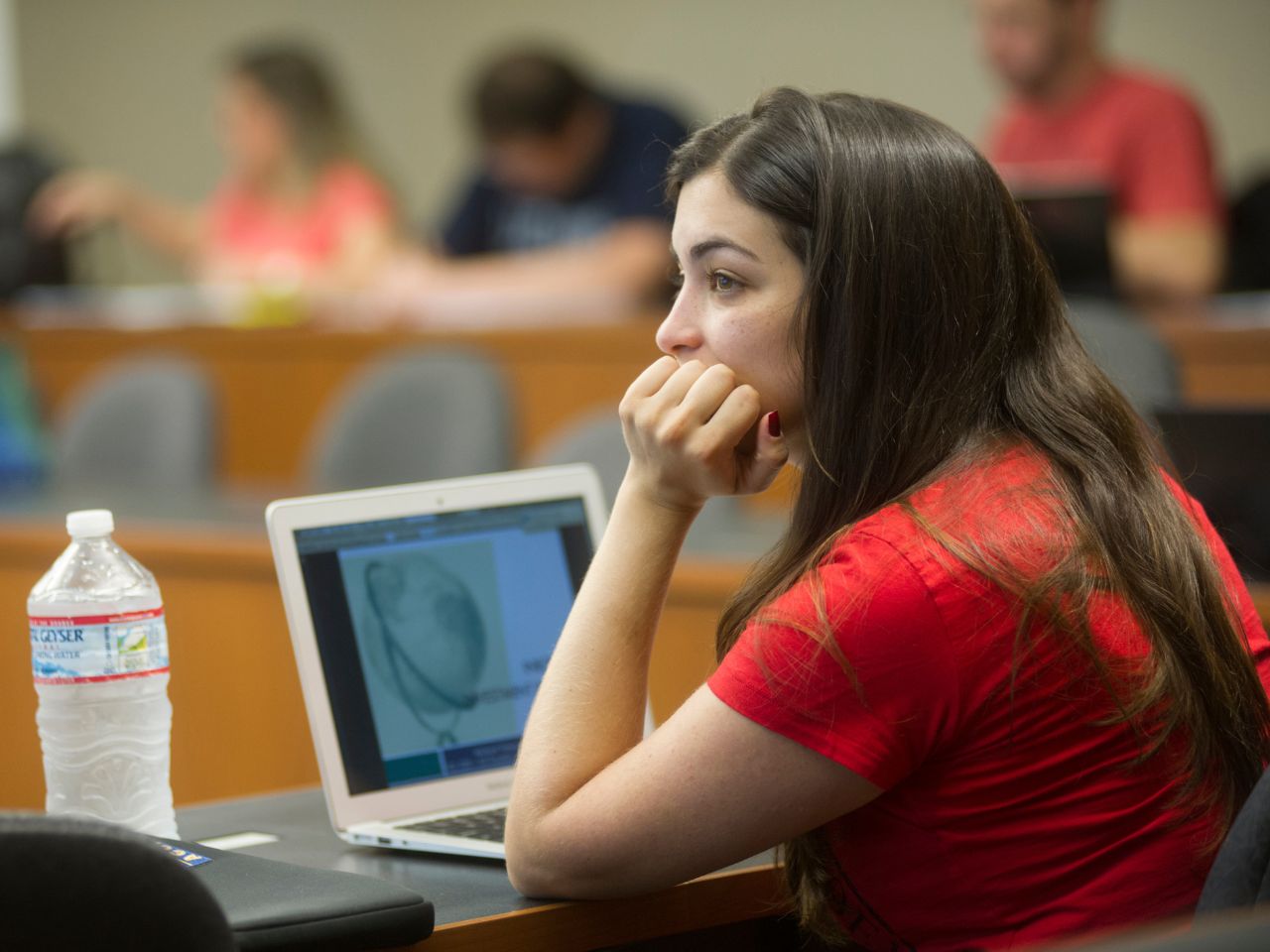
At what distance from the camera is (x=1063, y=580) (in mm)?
1125

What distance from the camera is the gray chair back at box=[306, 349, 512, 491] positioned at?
3.25 metres

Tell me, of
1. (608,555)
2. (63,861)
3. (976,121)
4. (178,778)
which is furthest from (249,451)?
(63,861)

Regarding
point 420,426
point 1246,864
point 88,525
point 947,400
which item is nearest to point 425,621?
point 88,525

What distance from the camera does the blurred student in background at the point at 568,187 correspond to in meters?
3.95

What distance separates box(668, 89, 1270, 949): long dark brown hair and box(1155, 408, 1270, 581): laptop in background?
0.86 metres

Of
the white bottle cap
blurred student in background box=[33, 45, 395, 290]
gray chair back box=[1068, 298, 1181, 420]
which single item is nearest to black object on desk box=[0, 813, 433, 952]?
the white bottle cap

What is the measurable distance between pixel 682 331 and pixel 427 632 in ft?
1.21

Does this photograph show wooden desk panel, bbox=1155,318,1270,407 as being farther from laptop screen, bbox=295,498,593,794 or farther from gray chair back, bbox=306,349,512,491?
laptop screen, bbox=295,498,593,794

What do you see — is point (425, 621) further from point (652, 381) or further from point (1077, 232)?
point (1077, 232)

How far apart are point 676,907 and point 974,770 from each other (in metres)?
0.25

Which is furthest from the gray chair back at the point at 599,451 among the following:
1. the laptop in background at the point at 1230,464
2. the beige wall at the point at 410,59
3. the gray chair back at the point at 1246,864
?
the beige wall at the point at 410,59

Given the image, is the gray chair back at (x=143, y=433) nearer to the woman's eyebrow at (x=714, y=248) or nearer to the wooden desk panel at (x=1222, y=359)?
the wooden desk panel at (x=1222, y=359)

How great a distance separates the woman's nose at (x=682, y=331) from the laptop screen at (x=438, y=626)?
299mm

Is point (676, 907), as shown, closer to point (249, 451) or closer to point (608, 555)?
point (608, 555)
